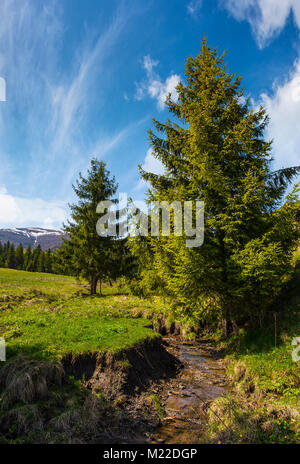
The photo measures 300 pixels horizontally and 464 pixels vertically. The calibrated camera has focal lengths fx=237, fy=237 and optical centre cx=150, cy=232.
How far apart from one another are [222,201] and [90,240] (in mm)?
17234

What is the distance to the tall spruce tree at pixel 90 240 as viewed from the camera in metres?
25.3

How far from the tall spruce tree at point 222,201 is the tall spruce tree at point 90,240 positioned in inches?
454

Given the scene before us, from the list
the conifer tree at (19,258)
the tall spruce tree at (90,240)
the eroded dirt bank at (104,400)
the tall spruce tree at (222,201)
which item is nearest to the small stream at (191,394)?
the eroded dirt bank at (104,400)

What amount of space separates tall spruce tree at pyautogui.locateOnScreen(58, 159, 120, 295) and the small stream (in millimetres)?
13834

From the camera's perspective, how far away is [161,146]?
14.9 metres

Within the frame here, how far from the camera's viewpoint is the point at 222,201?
11.5 m

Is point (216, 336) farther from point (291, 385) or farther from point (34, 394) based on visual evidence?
point (34, 394)

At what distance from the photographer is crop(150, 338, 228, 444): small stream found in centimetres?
612

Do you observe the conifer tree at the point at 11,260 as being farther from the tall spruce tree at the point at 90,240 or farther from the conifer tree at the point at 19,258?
the tall spruce tree at the point at 90,240

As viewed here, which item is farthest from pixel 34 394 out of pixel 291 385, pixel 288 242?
pixel 288 242

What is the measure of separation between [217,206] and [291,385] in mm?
7291

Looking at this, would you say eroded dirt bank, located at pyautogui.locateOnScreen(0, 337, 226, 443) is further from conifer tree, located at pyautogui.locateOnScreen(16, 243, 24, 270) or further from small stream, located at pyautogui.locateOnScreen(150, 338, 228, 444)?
conifer tree, located at pyautogui.locateOnScreen(16, 243, 24, 270)

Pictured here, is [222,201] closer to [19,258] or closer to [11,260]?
[11,260]

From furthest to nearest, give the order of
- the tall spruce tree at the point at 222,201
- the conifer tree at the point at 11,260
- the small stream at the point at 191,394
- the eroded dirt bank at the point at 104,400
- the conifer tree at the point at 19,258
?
the conifer tree at the point at 19,258, the conifer tree at the point at 11,260, the tall spruce tree at the point at 222,201, the small stream at the point at 191,394, the eroded dirt bank at the point at 104,400
